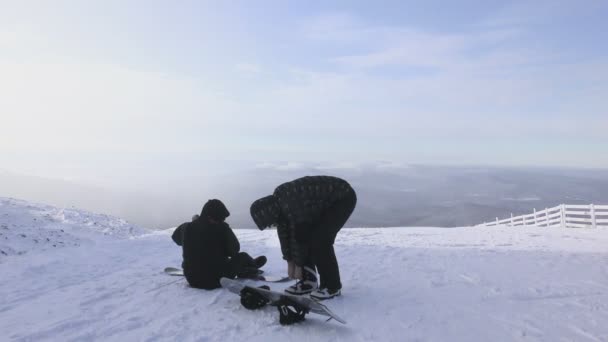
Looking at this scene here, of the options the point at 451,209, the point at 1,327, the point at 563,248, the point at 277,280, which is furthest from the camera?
the point at 451,209

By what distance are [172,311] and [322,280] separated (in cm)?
208

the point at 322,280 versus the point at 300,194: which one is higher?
the point at 300,194

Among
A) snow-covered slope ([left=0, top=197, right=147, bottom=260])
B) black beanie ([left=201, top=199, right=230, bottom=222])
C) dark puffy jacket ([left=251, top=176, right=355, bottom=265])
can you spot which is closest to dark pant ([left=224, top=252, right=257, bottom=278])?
black beanie ([left=201, top=199, right=230, bottom=222])

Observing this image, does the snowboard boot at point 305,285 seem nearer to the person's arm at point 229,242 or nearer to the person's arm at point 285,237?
the person's arm at point 285,237

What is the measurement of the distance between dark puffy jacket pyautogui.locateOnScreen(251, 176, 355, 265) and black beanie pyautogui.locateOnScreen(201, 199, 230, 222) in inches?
→ 33.5

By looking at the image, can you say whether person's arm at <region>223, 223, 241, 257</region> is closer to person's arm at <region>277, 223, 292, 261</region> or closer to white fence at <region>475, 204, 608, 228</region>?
person's arm at <region>277, 223, 292, 261</region>

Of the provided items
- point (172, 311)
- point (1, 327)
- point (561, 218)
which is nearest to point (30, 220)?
point (1, 327)

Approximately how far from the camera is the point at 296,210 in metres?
5.31

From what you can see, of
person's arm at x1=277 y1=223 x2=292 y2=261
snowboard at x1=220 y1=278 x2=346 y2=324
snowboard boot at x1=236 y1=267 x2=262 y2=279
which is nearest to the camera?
snowboard at x1=220 y1=278 x2=346 y2=324

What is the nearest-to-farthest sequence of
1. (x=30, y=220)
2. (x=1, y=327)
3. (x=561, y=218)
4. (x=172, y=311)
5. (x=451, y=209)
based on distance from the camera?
(x=1, y=327), (x=172, y=311), (x=30, y=220), (x=561, y=218), (x=451, y=209)

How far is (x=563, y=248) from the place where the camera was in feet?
37.2

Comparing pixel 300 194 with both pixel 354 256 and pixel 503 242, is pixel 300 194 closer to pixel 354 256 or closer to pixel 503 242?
pixel 354 256

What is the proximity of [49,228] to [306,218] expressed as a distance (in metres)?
11.4

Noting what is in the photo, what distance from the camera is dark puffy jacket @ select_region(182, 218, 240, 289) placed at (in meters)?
6.13
